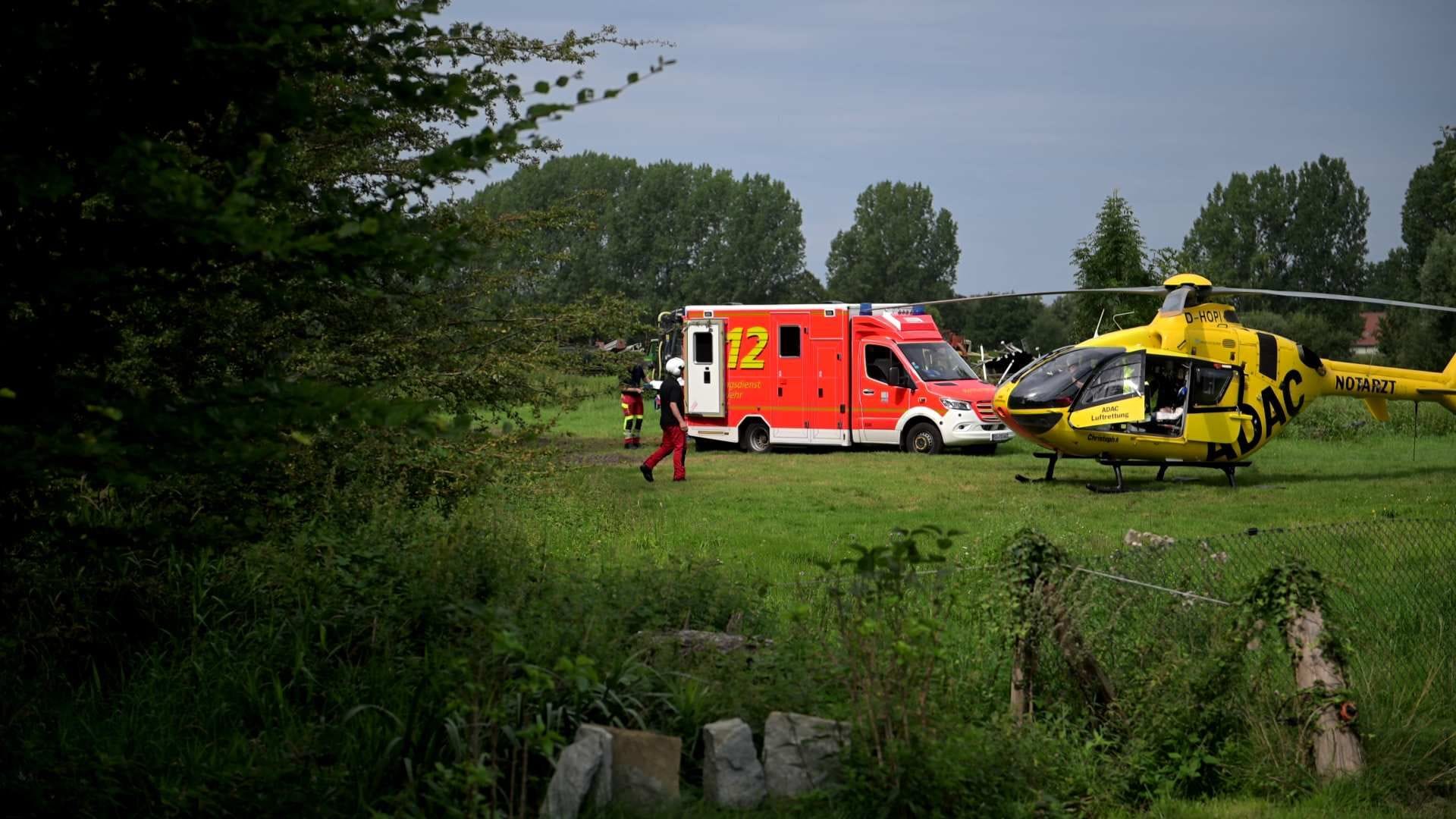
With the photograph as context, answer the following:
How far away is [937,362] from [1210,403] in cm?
714

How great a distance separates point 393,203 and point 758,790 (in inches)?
110

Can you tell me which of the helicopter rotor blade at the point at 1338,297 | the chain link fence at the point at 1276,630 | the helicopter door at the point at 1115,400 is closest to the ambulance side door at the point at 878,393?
the helicopter door at the point at 1115,400

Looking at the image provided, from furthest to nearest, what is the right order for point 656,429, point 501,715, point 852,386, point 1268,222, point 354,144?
point 1268,222, point 656,429, point 852,386, point 354,144, point 501,715

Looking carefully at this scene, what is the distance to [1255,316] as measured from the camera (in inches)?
2633

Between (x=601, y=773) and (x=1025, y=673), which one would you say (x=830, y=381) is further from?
(x=601, y=773)

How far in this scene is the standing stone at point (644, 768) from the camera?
545 cm

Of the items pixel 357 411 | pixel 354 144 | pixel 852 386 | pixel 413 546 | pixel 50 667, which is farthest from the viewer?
pixel 852 386

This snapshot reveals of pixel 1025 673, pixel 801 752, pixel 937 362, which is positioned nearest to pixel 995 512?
pixel 1025 673

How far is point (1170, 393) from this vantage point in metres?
18.9

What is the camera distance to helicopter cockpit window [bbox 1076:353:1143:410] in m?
18.8

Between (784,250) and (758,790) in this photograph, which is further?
(784,250)

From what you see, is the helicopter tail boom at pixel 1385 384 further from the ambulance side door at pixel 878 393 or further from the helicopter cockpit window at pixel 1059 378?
the ambulance side door at pixel 878 393

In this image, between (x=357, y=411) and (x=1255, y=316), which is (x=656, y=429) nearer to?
(x=357, y=411)

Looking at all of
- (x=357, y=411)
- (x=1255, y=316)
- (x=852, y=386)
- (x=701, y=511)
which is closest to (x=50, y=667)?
(x=357, y=411)
